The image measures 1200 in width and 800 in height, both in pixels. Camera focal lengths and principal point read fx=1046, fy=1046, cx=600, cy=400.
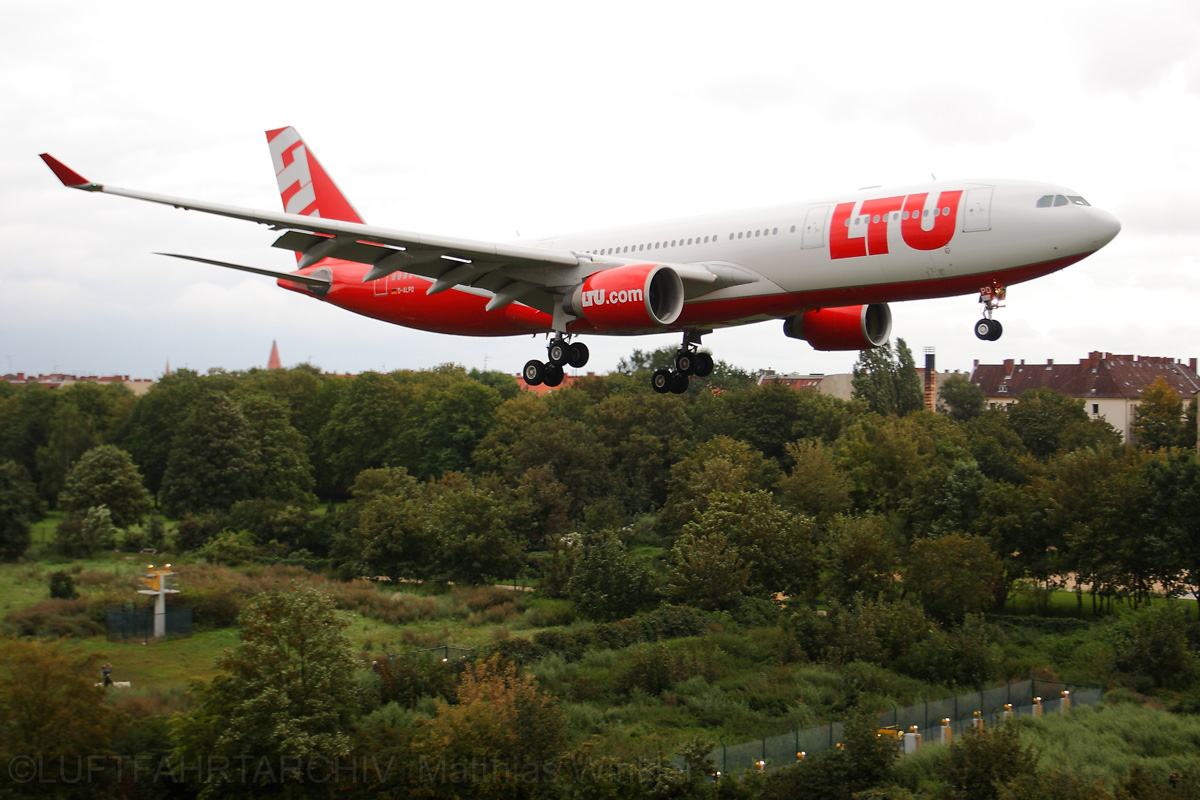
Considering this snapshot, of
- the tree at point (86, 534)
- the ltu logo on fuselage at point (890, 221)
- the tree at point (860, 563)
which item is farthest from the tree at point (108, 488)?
the ltu logo on fuselage at point (890, 221)

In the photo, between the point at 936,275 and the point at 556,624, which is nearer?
the point at 936,275

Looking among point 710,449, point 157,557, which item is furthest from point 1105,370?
point 157,557

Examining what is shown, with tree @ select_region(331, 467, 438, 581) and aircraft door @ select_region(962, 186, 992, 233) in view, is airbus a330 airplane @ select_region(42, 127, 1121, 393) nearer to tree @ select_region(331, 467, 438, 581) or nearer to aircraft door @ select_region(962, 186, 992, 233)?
aircraft door @ select_region(962, 186, 992, 233)

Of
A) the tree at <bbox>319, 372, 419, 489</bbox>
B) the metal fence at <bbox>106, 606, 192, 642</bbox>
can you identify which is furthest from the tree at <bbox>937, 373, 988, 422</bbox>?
the metal fence at <bbox>106, 606, 192, 642</bbox>

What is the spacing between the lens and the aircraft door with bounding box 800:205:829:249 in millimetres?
27234

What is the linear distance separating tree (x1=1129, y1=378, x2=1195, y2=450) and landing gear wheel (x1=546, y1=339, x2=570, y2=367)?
81792 mm

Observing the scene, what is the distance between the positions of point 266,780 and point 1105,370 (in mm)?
109683

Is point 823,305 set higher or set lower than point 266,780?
higher

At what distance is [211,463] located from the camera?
10169 centimetres

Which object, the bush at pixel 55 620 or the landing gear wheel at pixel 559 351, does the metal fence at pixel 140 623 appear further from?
the landing gear wheel at pixel 559 351

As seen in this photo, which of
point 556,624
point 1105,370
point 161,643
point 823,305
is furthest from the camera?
point 1105,370

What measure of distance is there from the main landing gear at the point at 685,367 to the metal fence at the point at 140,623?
4357 cm

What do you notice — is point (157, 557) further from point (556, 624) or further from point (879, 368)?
point (879, 368)

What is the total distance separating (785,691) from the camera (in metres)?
50.7
